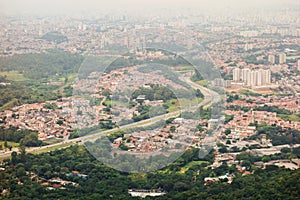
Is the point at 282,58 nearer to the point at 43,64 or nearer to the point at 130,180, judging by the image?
the point at 43,64

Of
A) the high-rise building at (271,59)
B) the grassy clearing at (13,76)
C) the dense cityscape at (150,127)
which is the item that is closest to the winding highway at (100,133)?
the dense cityscape at (150,127)

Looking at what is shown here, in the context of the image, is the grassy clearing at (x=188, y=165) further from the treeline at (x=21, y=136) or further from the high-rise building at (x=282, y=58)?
the high-rise building at (x=282, y=58)

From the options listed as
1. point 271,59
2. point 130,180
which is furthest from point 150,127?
point 271,59

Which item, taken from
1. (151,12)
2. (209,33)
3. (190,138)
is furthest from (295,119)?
(151,12)

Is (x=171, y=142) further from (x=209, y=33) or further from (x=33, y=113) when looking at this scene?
(x=209, y=33)

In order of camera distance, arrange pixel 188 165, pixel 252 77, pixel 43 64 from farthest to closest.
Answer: pixel 43 64, pixel 252 77, pixel 188 165

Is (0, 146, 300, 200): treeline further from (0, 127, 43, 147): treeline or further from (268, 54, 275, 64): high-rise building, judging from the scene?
(268, 54, 275, 64): high-rise building

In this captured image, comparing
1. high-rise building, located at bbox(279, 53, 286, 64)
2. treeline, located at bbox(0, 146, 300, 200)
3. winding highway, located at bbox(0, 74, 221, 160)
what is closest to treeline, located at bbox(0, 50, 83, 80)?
high-rise building, located at bbox(279, 53, 286, 64)

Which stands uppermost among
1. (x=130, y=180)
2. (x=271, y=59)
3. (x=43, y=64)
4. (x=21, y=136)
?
(x=130, y=180)

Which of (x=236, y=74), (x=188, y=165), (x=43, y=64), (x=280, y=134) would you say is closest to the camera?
(x=188, y=165)
